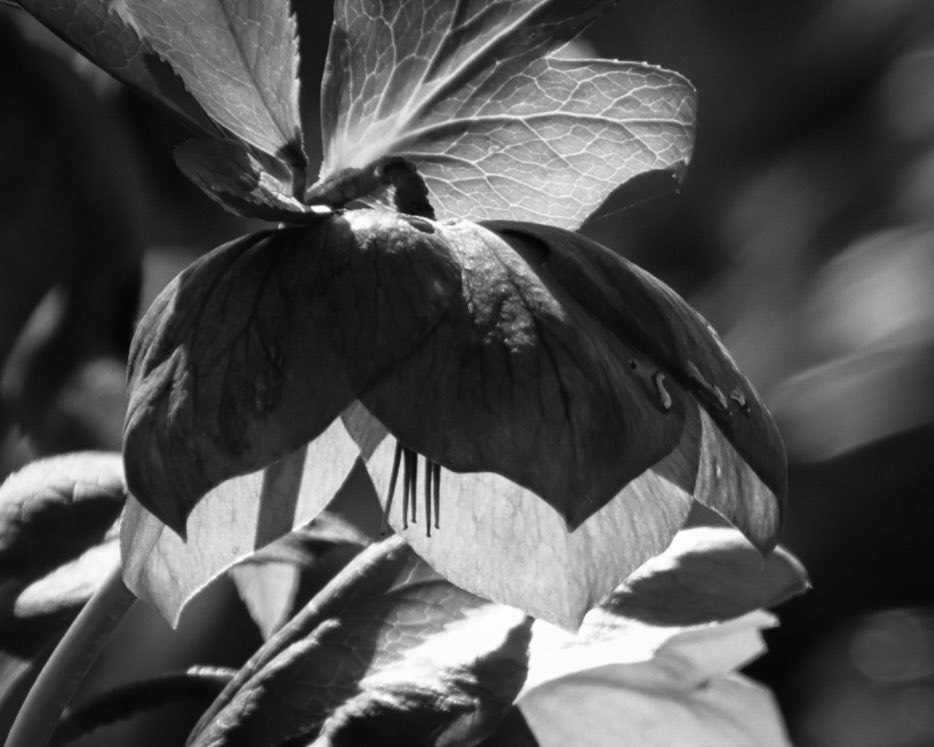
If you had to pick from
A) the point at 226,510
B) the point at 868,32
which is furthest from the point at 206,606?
the point at 868,32

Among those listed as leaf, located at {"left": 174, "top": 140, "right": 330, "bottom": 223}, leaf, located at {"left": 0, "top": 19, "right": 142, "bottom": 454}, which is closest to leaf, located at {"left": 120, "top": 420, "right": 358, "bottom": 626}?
leaf, located at {"left": 174, "top": 140, "right": 330, "bottom": 223}

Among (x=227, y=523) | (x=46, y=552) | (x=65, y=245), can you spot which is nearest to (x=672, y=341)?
(x=227, y=523)

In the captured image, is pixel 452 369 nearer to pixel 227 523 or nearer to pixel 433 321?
pixel 433 321

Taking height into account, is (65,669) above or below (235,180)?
below

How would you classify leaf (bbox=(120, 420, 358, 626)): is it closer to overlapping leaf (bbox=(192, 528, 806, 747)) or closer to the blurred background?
overlapping leaf (bbox=(192, 528, 806, 747))

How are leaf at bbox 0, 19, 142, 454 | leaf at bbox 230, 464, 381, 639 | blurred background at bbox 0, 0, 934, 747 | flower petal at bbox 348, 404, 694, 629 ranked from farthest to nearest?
blurred background at bbox 0, 0, 934, 747 < leaf at bbox 0, 19, 142, 454 < leaf at bbox 230, 464, 381, 639 < flower petal at bbox 348, 404, 694, 629

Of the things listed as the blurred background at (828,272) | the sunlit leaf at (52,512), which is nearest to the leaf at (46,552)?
the sunlit leaf at (52,512)
